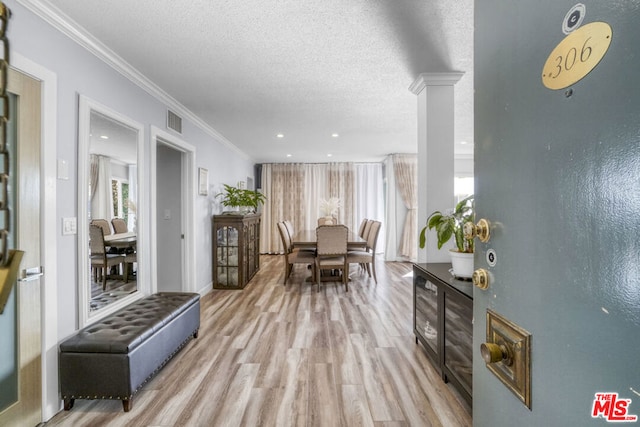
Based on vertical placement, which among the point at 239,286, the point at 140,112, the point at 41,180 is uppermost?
the point at 140,112

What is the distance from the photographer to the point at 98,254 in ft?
7.39

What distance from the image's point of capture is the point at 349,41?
7.17 feet

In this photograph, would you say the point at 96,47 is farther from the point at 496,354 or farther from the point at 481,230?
the point at 496,354

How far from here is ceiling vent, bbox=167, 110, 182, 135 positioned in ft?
10.8

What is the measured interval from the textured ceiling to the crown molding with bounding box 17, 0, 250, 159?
0.15ft

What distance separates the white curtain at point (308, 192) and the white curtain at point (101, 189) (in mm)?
5466

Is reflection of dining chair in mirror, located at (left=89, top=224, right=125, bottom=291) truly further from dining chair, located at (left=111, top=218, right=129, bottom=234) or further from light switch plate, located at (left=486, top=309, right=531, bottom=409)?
light switch plate, located at (left=486, top=309, right=531, bottom=409)

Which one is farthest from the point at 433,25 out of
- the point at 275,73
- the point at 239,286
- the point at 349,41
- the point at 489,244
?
the point at 239,286

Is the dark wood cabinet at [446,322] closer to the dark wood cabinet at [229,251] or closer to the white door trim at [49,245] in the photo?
the white door trim at [49,245]

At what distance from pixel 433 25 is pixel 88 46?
2383mm

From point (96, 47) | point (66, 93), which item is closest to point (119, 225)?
point (66, 93)

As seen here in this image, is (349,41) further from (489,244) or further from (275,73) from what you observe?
(489,244)

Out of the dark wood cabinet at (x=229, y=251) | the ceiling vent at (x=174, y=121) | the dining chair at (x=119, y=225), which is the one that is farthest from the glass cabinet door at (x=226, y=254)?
the dining chair at (x=119, y=225)

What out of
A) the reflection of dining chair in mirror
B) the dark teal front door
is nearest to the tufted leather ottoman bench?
the reflection of dining chair in mirror
